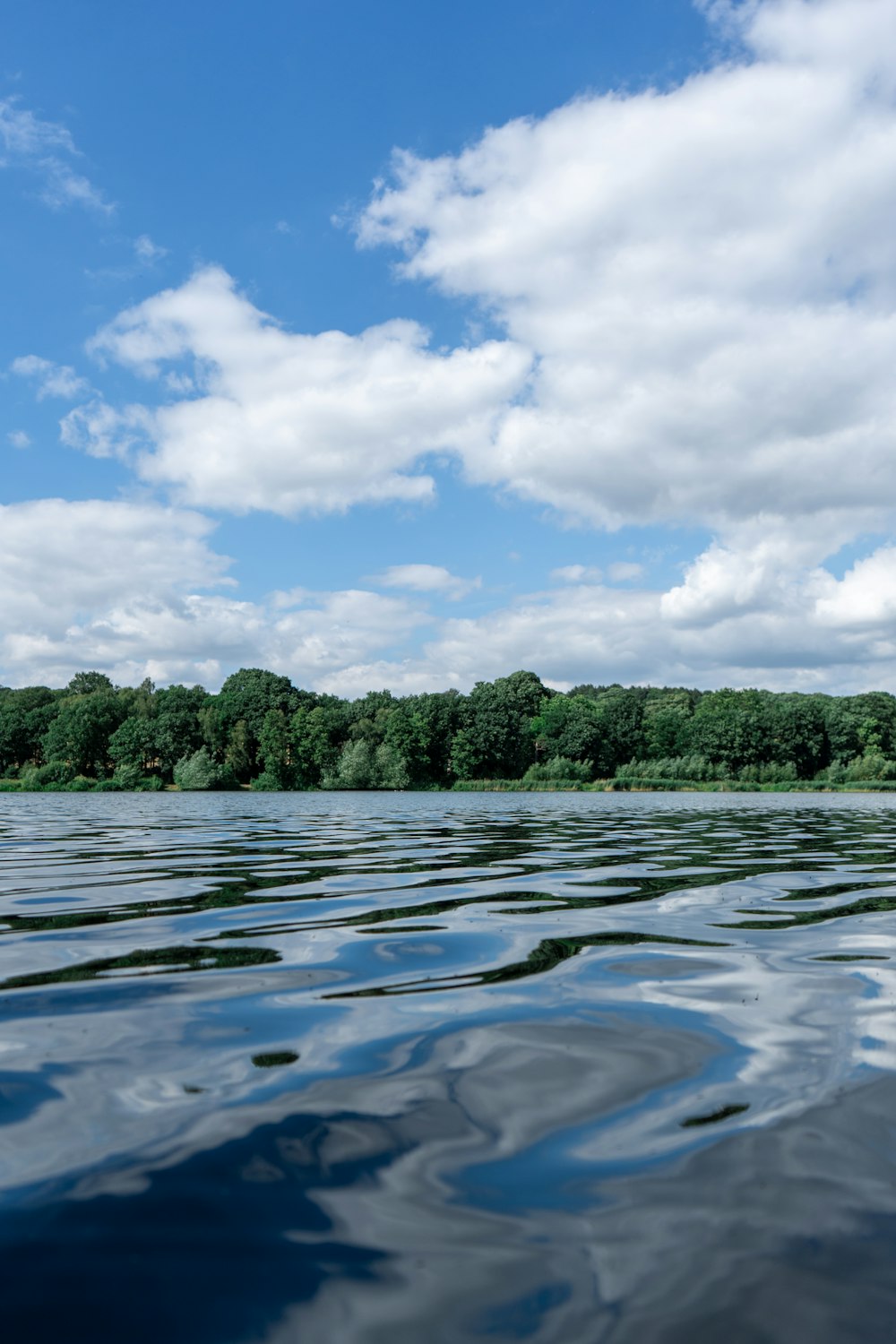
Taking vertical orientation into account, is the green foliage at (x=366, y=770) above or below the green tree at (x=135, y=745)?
below

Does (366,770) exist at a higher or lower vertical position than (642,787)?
higher

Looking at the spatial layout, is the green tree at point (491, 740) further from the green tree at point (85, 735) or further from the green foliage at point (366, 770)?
the green tree at point (85, 735)

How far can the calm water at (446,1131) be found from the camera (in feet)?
5.01

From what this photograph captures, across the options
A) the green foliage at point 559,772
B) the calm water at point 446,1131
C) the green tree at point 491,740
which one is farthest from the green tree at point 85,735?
the calm water at point 446,1131

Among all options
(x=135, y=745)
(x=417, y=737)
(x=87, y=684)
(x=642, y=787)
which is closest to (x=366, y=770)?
(x=417, y=737)

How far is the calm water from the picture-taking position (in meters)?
1.53

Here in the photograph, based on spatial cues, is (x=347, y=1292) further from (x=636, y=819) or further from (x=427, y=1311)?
(x=636, y=819)

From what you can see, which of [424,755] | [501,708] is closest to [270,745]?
[424,755]

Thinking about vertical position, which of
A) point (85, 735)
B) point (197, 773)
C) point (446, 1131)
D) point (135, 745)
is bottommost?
point (197, 773)

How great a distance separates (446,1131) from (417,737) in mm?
75964

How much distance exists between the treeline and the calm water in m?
55.0

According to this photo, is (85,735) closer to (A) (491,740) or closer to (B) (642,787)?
(A) (491,740)

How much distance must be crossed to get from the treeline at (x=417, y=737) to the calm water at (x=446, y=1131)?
180 ft

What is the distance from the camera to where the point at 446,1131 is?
2.22 m
